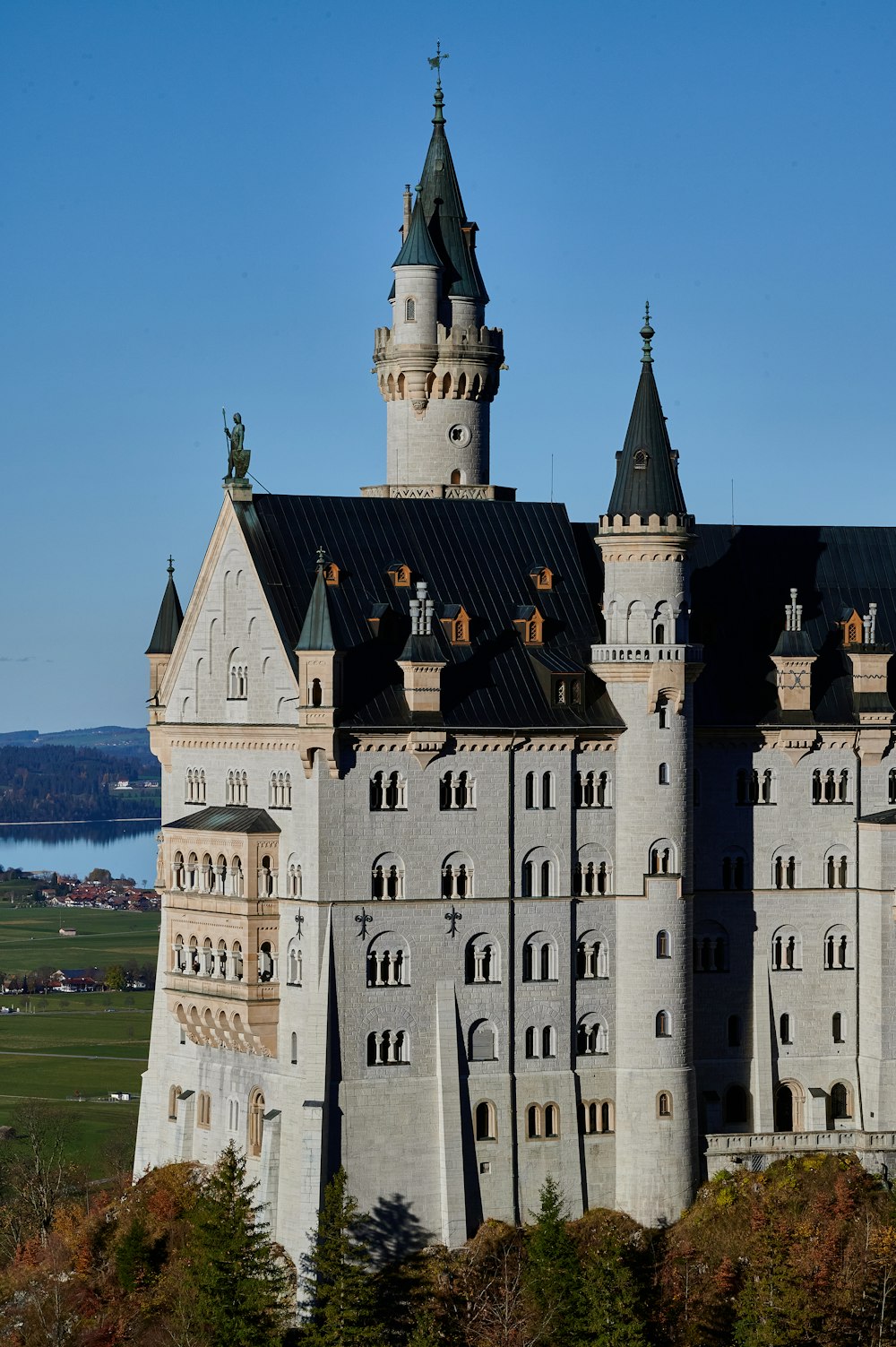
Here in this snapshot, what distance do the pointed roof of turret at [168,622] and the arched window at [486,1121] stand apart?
21.7 meters

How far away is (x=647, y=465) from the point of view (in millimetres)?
95562

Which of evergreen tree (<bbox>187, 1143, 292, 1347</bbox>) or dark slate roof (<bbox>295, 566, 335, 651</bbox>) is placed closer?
evergreen tree (<bbox>187, 1143, 292, 1347</bbox>)

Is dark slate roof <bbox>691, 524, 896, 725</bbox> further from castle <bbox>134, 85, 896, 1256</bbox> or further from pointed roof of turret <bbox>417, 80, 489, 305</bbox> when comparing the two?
pointed roof of turret <bbox>417, 80, 489, 305</bbox>

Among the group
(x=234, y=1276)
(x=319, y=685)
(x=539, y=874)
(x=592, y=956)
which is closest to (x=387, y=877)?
(x=539, y=874)

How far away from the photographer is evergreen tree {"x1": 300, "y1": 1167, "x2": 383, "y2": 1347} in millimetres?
86812

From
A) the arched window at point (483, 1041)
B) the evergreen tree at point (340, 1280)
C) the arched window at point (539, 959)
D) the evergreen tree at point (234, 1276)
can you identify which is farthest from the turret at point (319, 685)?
the evergreen tree at point (234, 1276)

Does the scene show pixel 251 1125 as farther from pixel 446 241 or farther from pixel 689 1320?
pixel 446 241

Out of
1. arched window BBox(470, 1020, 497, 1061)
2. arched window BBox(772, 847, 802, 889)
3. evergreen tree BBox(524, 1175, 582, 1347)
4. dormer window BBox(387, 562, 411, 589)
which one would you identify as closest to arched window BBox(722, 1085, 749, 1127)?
arched window BBox(772, 847, 802, 889)

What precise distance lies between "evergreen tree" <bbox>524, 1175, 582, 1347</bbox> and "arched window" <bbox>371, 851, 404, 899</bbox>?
1087 centimetres

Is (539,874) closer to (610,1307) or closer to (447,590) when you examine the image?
(447,590)

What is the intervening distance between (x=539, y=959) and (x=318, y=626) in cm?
1351

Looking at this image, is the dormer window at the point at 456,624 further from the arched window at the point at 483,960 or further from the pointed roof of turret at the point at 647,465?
the arched window at the point at 483,960

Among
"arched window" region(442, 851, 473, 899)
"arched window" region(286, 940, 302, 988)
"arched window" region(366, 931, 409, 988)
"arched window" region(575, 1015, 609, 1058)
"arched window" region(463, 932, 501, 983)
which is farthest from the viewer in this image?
"arched window" region(575, 1015, 609, 1058)

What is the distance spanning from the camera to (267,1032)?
310 ft
